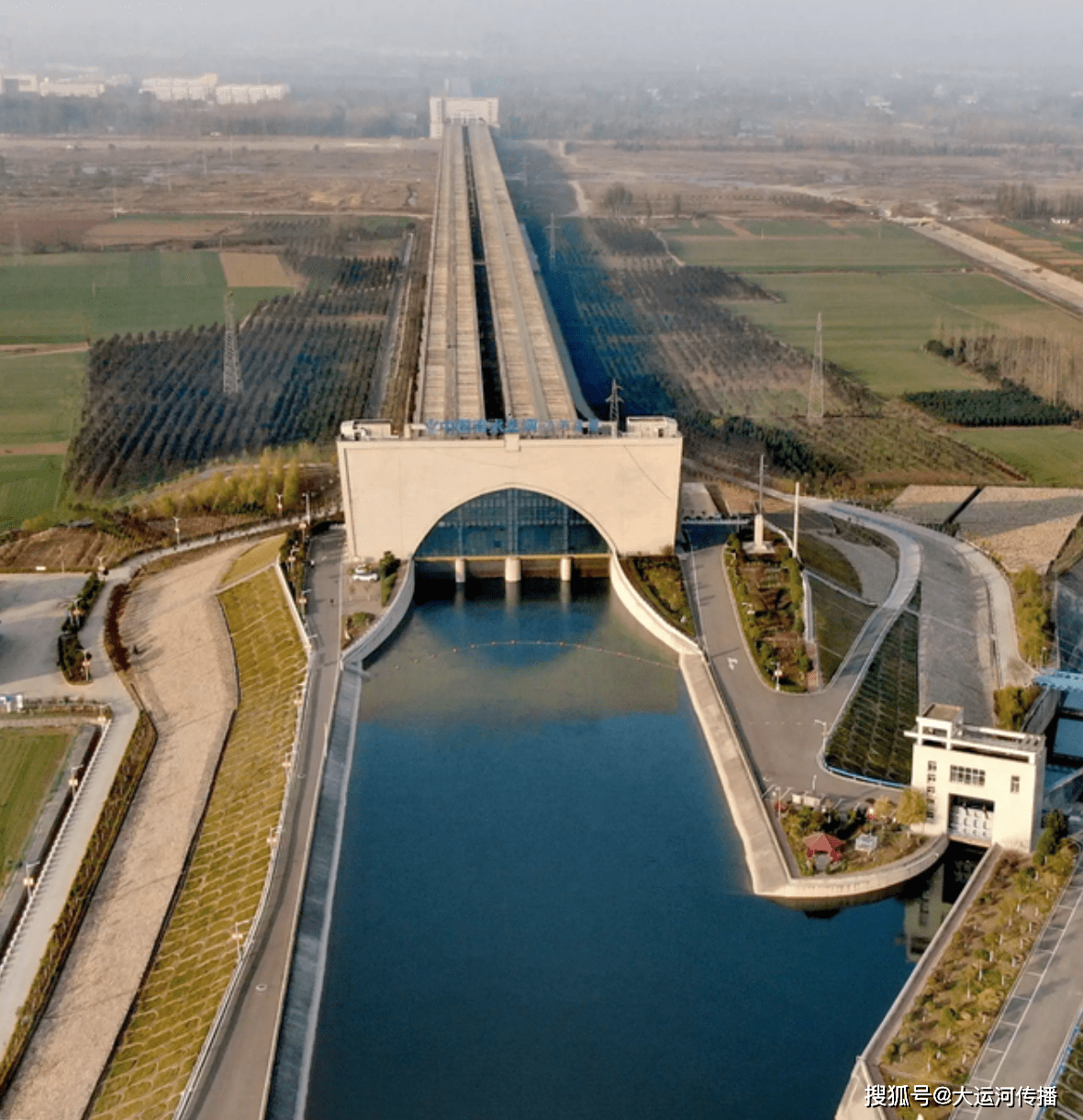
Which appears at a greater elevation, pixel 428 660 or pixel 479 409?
pixel 479 409

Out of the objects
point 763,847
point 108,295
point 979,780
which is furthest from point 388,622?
point 108,295

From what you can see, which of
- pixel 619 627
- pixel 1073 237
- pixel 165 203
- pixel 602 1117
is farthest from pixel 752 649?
pixel 165 203

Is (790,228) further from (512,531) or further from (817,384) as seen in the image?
(512,531)

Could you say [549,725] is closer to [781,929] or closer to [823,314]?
[781,929]

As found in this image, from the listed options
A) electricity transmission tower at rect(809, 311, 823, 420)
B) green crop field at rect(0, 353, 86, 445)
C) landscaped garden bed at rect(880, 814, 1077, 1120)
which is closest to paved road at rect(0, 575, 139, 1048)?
landscaped garden bed at rect(880, 814, 1077, 1120)

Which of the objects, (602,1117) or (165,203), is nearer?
(602,1117)

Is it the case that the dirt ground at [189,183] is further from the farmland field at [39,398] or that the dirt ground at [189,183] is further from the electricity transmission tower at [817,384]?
the electricity transmission tower at [817,384]

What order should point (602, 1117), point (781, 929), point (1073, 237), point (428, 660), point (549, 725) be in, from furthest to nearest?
point (1073, 237)
point (428, 660)
point (549, 725)
point (781, 929)
point (602, 1117)
